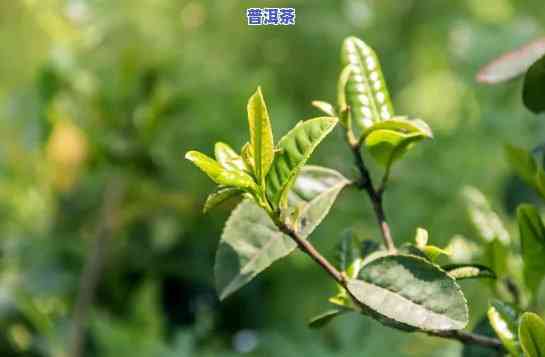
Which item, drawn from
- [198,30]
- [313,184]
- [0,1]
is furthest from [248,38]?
[313,184]

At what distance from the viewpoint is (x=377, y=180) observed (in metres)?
Answer: 1.03

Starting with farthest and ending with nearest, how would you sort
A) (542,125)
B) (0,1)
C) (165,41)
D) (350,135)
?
(0,1)
(165,41)
(542,125)
(350,135)

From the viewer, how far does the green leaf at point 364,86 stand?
1.39 feet

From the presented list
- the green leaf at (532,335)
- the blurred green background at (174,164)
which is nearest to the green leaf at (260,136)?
the green leaf at (532,335)

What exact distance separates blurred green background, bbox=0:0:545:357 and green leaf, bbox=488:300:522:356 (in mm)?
482

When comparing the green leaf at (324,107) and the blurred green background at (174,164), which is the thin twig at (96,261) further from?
the green leaf at (324,107)

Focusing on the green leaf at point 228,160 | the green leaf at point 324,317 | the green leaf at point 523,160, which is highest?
the green leaf at point 228,160

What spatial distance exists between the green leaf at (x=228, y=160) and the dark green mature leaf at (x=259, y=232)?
4 cm

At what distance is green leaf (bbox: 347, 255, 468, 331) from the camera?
1.15ft

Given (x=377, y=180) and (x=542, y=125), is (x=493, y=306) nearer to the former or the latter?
(x=542, y=125)

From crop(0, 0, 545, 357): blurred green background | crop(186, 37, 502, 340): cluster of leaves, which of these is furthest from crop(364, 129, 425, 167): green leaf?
crop(0, 0, 545, 357): blurred green background

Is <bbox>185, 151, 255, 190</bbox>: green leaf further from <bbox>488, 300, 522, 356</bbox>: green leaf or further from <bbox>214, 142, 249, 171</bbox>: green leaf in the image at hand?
<bbox>488, 300, 522, 356</bbox>: green leaf

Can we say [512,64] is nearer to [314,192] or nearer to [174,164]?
[314,192]

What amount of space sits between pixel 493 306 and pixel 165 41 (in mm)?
686
